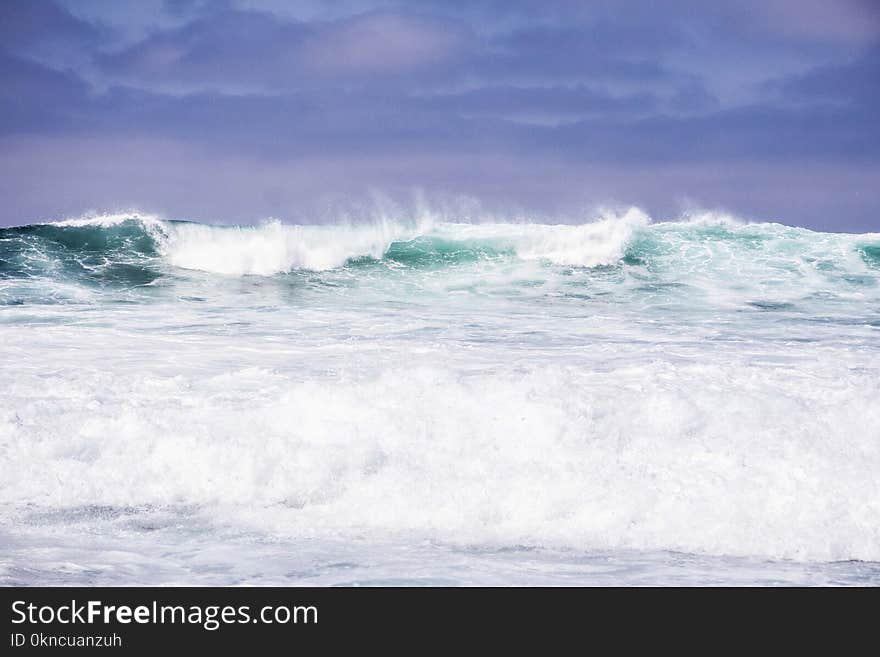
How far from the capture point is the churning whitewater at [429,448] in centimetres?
407

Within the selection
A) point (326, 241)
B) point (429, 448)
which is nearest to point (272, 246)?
point (326, 241)

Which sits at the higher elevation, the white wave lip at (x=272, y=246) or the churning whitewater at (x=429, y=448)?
the white wave lip at (x=272, y=246)

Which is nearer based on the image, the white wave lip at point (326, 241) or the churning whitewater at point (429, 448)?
the churning whitewater at point (429, 448)

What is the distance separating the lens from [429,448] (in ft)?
17.5

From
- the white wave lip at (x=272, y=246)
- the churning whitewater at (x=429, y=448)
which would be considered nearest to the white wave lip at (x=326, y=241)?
the white wave lip at (x=272, y=246)

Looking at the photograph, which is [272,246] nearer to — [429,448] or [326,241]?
[326,241]

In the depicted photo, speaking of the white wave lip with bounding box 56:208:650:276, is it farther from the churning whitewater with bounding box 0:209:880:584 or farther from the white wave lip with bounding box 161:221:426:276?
the churning whitewater with bounding box 0:209:880:584

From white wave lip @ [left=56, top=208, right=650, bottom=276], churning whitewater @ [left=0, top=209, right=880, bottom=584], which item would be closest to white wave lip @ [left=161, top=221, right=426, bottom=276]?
white wave lip @ [left=56, top=208, right=650, bottom=276]

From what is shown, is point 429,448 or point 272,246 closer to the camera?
point 429,448

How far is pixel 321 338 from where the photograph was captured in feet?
30.5

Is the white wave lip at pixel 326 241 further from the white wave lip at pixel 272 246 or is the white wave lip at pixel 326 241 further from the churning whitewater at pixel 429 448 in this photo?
the churning whitewater at pixel 429 448

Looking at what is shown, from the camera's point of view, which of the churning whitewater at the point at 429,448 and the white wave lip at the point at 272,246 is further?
the white wave lip at the point at 272,246
